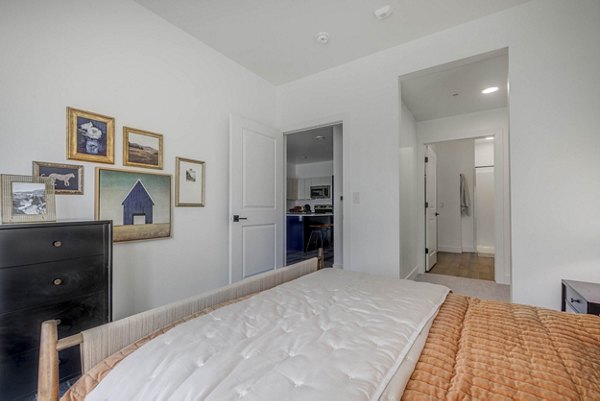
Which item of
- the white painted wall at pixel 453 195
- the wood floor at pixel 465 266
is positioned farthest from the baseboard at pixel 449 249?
the wood floor at pixel 465 266

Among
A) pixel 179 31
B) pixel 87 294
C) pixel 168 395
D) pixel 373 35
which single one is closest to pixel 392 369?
pixel 168 395

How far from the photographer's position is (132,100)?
2096 millimetres

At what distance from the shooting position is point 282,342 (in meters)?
0.84

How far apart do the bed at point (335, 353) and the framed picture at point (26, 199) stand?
97cm

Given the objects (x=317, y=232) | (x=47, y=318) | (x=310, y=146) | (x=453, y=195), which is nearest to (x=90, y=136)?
(x=47, y=318)

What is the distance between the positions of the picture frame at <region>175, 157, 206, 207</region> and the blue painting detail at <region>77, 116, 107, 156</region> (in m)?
0.57

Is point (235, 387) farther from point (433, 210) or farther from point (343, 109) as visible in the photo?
point (433, 210)

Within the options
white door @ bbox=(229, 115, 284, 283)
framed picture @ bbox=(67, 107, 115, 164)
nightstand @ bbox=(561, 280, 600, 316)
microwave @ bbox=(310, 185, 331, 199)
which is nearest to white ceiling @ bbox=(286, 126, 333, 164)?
microwave @ bbox=(310, 185, 331, 199)

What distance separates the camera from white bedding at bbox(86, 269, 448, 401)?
64 cm

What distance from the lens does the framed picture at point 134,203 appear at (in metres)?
1.93

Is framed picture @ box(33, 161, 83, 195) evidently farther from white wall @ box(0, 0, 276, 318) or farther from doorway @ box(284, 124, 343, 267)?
doorway @ box(284, 124, 343, 267)

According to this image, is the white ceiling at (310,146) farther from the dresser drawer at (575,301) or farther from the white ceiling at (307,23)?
the dresser drawer at (575,301)

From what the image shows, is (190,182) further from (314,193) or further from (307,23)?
(314,193)

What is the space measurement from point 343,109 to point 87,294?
2693 mm
